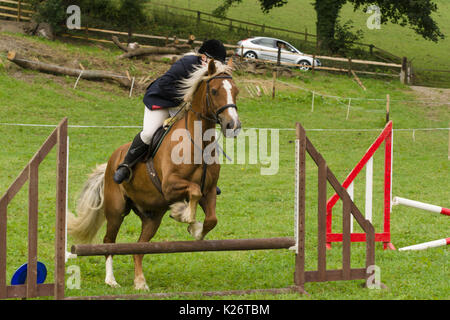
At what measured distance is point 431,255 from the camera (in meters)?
7.50

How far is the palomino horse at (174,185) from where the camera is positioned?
554 cm

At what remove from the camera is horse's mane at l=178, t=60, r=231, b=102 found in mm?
5645

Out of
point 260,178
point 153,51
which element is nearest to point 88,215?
point 260,178

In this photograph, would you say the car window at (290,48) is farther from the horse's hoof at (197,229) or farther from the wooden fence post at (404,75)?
the horse's hoof at (197,229)

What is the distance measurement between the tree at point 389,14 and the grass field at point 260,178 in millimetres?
4325

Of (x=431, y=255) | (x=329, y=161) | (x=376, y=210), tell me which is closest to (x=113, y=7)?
(x=329, y=161)

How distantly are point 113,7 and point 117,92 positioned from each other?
9642 millimetres

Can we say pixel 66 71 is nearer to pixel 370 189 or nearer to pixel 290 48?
pixel 290 48

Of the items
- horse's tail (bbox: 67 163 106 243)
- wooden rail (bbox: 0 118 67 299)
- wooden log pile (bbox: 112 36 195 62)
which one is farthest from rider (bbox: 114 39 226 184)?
wooden log pile (bbox: 112 36 195 62)

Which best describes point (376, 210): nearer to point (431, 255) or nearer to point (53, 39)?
point (431, 255)

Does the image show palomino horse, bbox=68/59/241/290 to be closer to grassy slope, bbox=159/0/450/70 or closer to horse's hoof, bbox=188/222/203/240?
horse's hoof, bbox=188/222/203/240

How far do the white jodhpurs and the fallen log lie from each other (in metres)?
15.6

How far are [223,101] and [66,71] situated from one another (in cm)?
1704

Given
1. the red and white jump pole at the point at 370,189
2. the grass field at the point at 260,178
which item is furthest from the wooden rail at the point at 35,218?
the red and white jump pole at the point at 370,189
